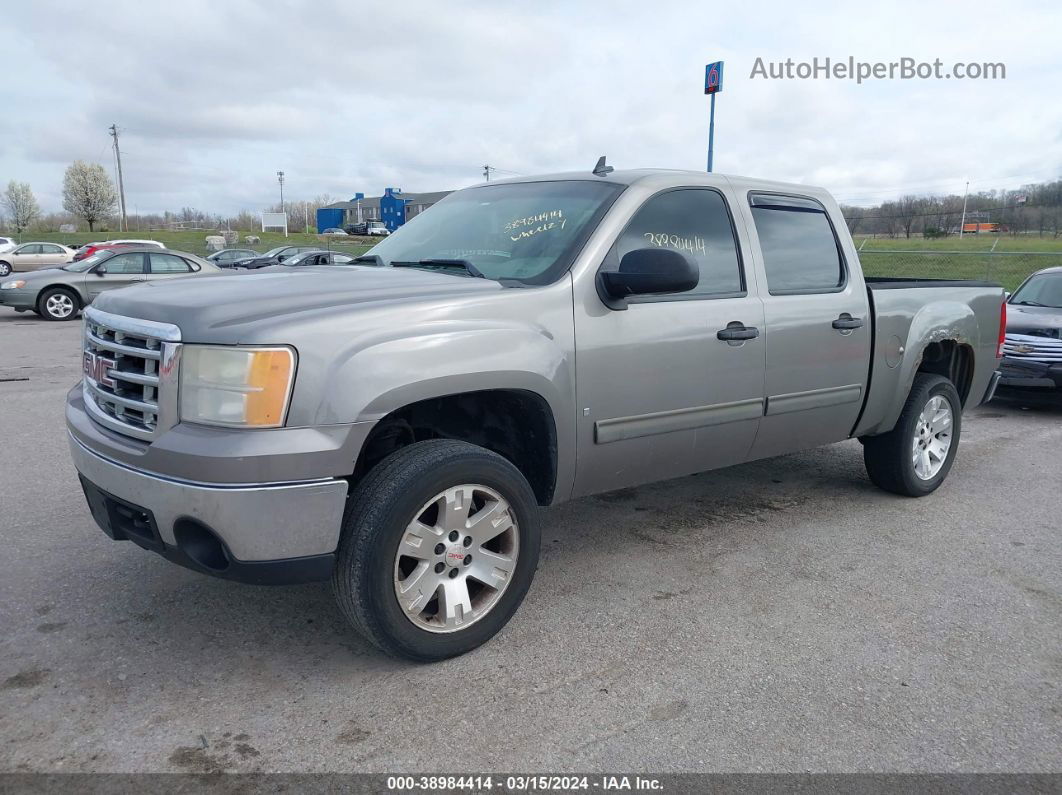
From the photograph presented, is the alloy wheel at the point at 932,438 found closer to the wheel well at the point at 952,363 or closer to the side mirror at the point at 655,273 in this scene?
the wheel well at the point at 952,363

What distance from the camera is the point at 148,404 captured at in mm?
2922

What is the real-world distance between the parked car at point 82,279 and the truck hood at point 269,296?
14.1m

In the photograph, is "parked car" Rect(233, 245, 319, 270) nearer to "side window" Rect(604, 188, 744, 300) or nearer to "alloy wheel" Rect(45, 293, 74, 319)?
"alloy wheel" Rect(45, 293, 74, 319)

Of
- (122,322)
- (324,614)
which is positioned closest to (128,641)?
(324,614)

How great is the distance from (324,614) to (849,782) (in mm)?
2129

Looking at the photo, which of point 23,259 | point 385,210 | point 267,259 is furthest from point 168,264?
point 385,210

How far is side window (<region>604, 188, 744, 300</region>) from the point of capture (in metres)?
3.91

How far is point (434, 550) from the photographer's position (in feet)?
10.2

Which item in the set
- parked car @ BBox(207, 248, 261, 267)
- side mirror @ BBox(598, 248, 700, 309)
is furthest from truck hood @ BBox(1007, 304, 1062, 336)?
parked car @ BBox(207, 248, 261, 267)

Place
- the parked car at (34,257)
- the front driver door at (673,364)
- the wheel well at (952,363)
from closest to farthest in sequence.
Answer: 1. the front driver door at (673,364)
2. the wheel well at (952,363)
3. the parked car at (34,257)

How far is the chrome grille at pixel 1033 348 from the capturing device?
8430mm

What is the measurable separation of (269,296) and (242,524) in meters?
0.87

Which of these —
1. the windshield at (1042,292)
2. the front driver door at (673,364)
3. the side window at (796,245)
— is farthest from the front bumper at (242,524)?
the windshield at (1042,292)

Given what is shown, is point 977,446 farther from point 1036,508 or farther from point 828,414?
point 828,414
